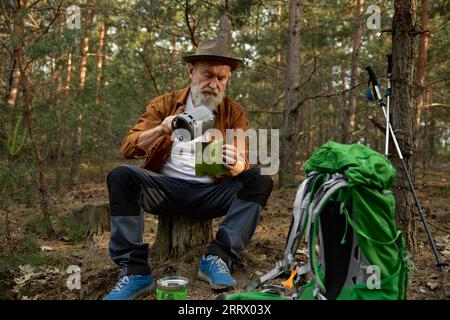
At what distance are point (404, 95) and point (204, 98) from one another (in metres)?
1.70

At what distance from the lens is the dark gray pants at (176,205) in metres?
3.06

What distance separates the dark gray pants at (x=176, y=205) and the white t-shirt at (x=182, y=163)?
0.07 metres

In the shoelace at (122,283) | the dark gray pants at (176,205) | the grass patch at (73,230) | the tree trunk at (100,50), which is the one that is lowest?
the grass patch at (73,230)

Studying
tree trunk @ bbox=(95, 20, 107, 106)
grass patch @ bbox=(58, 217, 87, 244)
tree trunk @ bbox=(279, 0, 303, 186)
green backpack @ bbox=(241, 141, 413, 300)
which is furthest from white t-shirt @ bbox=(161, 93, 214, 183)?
tree trunk @ bbox=(95, 20, 107, 106)

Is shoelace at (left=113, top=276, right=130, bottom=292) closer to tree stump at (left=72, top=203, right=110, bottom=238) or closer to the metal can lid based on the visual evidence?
the metal can lid

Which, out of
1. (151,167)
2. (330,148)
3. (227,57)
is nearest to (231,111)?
(227,57)

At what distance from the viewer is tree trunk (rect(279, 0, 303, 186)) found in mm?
8539

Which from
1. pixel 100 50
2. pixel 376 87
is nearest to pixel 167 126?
pixel 376 87

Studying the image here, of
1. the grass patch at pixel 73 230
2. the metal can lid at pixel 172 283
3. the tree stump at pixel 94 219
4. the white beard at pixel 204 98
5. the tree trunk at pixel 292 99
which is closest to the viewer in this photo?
the metal can lid at pixel 172 283

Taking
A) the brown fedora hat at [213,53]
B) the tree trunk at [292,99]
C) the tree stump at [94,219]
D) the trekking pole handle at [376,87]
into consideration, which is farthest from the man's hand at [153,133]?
the tree trunk at [292,99]

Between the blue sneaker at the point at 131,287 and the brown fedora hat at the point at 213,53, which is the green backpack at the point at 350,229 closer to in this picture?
the blue sneaker at the point at 131,287

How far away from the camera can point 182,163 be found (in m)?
3.49

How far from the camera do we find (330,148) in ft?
7.70
